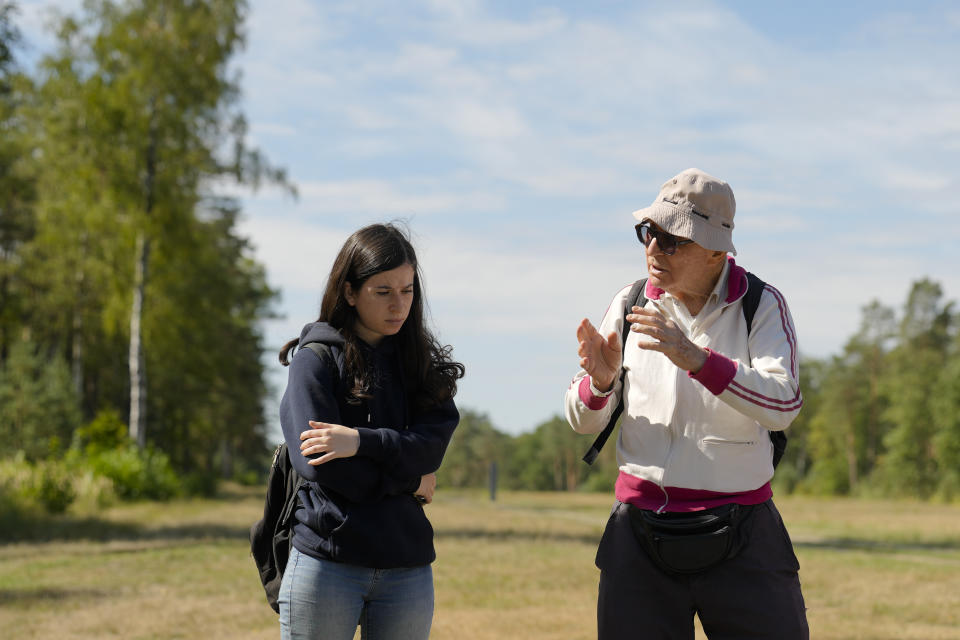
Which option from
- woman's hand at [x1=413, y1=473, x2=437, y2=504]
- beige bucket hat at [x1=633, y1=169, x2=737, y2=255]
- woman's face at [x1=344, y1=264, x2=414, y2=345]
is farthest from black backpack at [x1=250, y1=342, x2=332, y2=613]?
beige bucket hat at [x1=633, y1=169, x2=737, y2=255]

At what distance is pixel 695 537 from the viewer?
3.18 metres

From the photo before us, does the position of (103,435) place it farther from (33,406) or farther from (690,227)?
(690,227)

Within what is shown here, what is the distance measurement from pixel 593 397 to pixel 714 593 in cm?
69

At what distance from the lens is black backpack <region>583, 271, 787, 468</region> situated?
10.8ft

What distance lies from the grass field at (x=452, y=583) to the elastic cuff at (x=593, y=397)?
5023 mm

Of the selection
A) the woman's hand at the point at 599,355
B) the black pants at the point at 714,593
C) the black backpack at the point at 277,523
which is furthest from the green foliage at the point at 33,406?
the woman's hand at the point at 599,355

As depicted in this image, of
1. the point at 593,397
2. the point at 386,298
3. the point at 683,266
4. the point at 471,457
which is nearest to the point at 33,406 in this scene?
the point at 386,298

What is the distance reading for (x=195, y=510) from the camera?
22.5 metres

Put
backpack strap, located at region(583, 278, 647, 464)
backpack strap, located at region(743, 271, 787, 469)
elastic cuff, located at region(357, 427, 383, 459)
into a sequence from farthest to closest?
1. backpack strap, located at region(583, 278, 647, 464)
2. backpack strap, located at region(743, 271, 787, 469)
3. elastic cuff, located at region(357, 427, 383, 459)

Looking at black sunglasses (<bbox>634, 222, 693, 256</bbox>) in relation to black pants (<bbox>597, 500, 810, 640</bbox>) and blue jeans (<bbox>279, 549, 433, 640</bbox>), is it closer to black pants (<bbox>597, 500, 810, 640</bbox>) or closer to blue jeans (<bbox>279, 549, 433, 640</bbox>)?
black pants (<bbox>597, 500, 810, 640</bbox>)

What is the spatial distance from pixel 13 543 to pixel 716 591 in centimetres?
1363

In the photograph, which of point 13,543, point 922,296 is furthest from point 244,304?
point 922,296

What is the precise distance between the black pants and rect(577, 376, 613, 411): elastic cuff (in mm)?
370

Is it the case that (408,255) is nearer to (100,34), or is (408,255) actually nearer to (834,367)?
(100,34)
